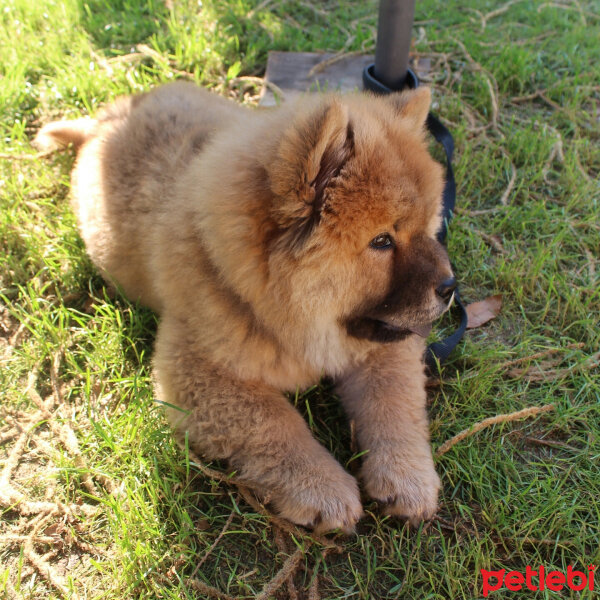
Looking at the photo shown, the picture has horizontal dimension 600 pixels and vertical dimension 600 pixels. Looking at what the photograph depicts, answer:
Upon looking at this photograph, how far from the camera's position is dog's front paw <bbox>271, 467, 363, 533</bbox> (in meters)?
1.81

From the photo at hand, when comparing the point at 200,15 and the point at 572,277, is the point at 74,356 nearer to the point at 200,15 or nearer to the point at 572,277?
the point at 572,277

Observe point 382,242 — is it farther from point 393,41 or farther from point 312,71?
point 312,71

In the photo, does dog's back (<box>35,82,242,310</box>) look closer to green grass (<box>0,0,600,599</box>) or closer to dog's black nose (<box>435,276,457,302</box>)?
green grass (<box>0,0,600,599</box>)

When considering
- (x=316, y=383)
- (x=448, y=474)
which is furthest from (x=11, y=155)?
(x=448, y=474)

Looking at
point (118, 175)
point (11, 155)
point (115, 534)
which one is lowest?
point (115, 534)

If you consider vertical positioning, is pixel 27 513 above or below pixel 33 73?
below

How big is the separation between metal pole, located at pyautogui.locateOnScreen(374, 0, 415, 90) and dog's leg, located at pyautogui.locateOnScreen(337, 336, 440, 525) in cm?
160

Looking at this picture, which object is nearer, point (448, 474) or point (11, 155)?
point (448, 474)

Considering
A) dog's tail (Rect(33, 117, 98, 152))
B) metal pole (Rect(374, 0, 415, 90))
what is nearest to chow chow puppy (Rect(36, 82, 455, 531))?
dog's tail (Rect(33, 117, 98, 152))

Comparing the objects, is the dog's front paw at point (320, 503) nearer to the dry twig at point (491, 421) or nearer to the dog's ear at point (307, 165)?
the dry twig at point (491, 421)

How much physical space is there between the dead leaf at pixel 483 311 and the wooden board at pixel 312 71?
Result: 70.5 inches

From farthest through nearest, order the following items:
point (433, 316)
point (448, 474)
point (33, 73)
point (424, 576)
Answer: point (33, 73) < point (448, 474) < point (433, 316) < point (424, 576)

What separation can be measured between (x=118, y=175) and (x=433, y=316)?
149 centimetres

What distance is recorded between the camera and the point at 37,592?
1.80 m
